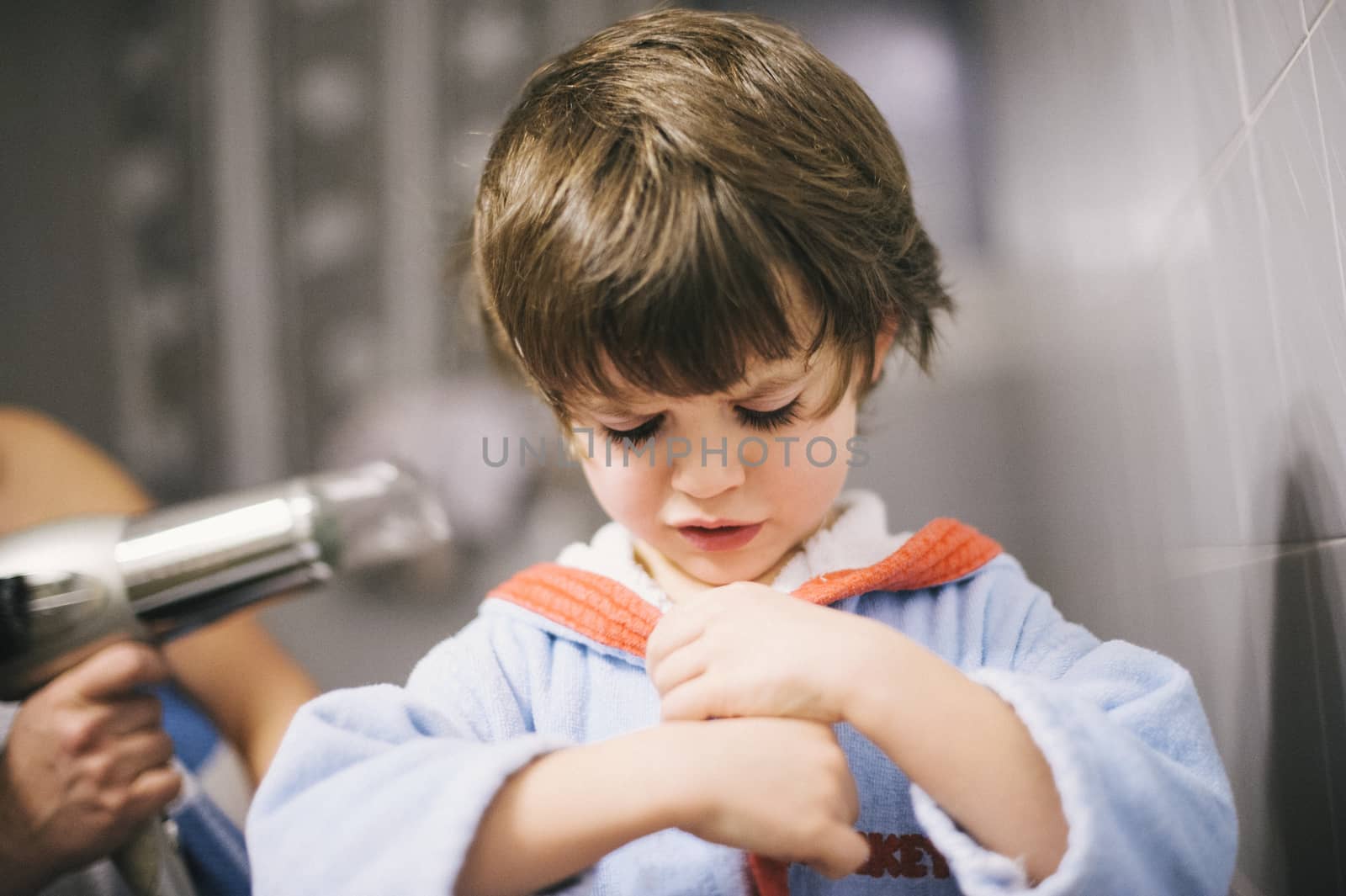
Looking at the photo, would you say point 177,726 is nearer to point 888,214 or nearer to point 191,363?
point 191,363

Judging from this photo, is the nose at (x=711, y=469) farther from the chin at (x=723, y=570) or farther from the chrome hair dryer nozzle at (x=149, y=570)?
the chrome hair dryer nozzle at (x=149, y=570)

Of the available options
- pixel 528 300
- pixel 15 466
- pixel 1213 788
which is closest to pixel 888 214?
pixel 528 300

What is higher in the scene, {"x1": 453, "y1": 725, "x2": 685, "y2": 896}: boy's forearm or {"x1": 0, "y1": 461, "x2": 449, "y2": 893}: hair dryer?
{"x1": 0, "y1": 461, "x2": 449, "y2": 893}: hair dryer

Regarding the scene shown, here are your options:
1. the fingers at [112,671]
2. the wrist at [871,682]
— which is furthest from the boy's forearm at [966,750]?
the fingers at [112,671]

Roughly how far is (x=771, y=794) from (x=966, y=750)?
8cm

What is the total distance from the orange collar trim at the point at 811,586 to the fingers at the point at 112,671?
0.20 meters

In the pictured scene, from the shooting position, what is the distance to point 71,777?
0.55m

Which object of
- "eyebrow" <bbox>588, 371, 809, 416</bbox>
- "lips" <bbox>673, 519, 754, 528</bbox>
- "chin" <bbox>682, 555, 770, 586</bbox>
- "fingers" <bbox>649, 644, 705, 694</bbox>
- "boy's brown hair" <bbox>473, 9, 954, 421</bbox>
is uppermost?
"boy's brown hair" <bbox>473, 9, 954, 421</bbox>

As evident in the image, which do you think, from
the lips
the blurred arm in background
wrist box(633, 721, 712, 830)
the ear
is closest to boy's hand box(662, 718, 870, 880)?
wrist box(633, 721, 712, 830)

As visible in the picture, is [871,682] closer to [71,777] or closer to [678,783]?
[678,783]

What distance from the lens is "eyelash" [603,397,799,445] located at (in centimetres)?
49

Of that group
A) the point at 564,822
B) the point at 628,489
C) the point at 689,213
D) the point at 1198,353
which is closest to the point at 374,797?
the point at 564,822

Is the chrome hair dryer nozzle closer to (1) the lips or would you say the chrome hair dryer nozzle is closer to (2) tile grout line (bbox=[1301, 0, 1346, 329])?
(1) the lips

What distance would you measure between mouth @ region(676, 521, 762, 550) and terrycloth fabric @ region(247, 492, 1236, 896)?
0.04 m
